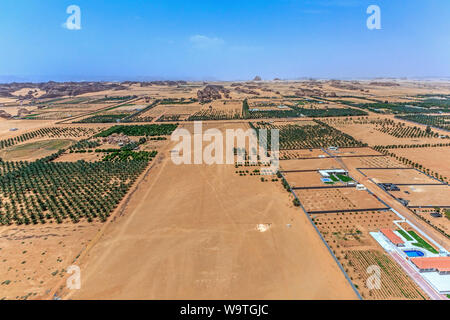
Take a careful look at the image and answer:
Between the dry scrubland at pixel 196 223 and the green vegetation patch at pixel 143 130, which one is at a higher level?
the green vegetation patch at pixel 143 130

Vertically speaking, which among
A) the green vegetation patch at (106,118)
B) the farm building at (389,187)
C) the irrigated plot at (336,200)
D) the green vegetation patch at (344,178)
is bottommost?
the irrigated plot at (336,200)

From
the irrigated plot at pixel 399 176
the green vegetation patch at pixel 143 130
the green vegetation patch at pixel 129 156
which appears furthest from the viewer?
the green vegetation patch at pixel 143 130

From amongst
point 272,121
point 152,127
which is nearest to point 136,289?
point 152,127

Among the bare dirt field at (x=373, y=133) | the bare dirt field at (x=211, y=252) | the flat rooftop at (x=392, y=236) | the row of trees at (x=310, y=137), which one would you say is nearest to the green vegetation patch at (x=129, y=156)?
the bare dirt field at (x=211, y=252)

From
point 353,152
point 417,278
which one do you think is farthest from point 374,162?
point 417,278

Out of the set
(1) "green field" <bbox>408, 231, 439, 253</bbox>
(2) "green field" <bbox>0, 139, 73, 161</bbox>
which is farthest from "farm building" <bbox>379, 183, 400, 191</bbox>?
(2) "green field" <bbox>0, 139, 73, 161</bbox>

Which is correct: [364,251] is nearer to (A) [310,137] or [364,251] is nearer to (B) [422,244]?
(B) [422,244]

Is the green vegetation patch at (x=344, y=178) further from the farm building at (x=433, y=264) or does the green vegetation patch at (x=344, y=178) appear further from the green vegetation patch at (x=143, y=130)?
the green vegetation patch at (x=143, y=130)
